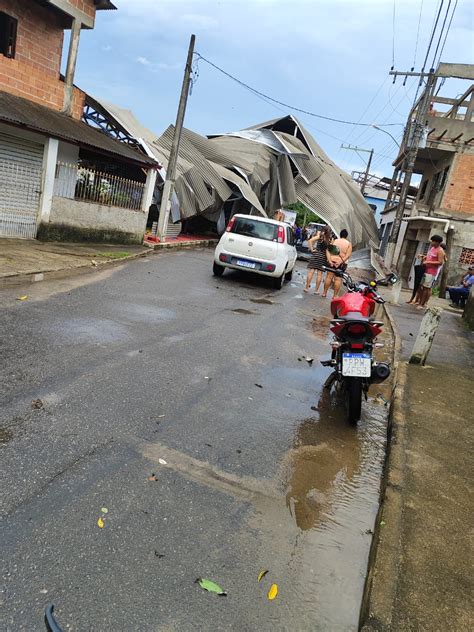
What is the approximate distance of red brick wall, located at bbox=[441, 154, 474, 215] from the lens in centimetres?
2198

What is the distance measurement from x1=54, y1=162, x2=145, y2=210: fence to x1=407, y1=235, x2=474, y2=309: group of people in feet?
30.4

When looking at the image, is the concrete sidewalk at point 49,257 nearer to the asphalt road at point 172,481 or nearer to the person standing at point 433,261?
the asphalt road at point 172,481

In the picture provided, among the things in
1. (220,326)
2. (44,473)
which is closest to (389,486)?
(44,473)

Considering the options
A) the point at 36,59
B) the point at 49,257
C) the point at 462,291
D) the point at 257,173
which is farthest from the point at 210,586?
the point at 257,173

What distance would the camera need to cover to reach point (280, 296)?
39.8 feet

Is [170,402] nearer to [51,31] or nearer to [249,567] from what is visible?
[249,567]

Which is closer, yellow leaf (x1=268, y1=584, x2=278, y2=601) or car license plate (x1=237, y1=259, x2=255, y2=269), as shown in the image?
yellow leaf (x1=268, y1=584, x2=278, y2=601)

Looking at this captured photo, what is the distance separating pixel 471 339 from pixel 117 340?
750 cm

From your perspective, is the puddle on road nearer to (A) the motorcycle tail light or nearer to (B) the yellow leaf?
(A) the motorcycle tail light

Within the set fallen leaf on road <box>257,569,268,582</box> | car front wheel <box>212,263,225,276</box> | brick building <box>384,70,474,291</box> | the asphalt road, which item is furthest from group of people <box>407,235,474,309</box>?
fallen leaf on road <box>257,569,268,582</box>

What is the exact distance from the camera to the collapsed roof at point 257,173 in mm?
20609

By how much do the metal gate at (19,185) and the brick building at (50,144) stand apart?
0.02 metres

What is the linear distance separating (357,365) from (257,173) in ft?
70.8

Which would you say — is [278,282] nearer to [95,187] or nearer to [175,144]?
[95,187]
